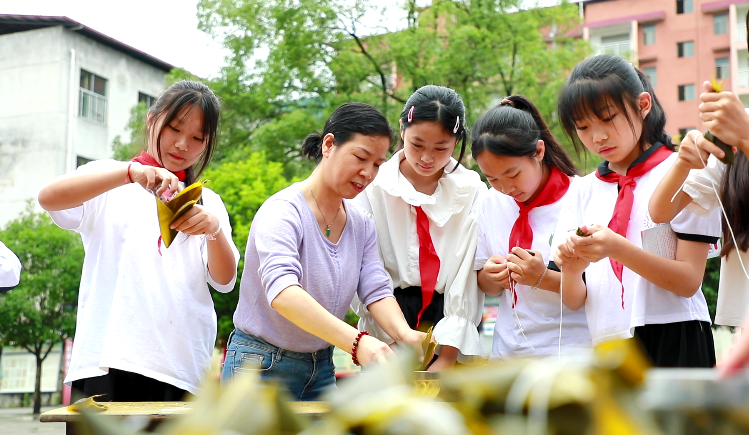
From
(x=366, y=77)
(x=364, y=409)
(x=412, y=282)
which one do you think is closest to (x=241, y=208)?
(x=366, y=77)

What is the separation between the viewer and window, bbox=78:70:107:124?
66.9ft

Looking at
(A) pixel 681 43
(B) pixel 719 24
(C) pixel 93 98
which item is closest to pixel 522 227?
(C) pixel 93 98

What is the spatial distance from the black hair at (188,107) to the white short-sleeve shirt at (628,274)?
1.31 m

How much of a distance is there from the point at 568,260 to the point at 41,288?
51.7ft

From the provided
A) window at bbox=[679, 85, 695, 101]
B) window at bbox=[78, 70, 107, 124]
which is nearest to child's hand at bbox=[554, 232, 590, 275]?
window at bbox=[78, 70, 107, 124]

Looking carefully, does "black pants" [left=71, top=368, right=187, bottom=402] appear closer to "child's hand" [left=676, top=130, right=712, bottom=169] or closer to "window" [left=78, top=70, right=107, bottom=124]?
"child's hand" [left=676, top=130, right=712, bottom=169]

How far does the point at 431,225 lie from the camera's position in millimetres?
2873

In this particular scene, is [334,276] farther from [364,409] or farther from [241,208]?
[241,208]

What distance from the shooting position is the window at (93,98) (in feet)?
66.9

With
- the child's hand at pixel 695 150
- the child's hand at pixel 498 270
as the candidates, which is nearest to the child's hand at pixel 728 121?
the child's hand at pixel 695 150

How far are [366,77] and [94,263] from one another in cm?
1397

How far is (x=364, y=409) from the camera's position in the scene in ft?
1.74

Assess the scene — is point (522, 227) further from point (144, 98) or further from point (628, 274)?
point (144, 98)

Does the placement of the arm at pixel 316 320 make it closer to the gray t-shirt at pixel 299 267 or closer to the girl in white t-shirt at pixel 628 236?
the gray t-shirt at pixel 299 267
